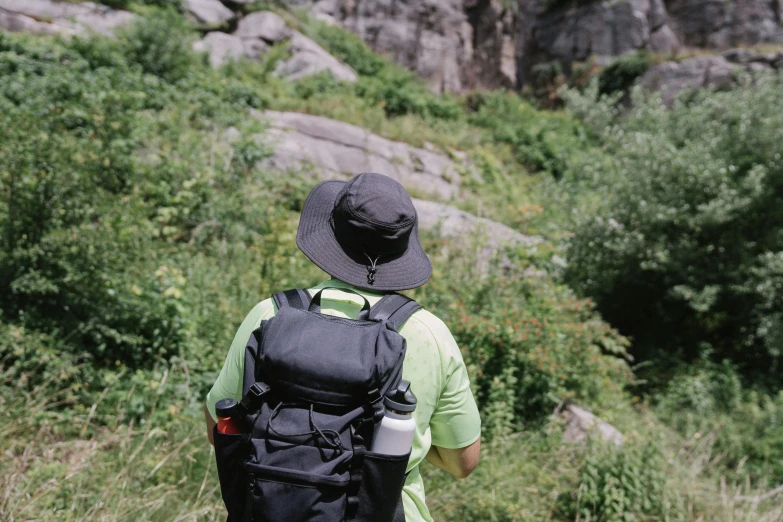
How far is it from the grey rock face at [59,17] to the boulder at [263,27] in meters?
3.42

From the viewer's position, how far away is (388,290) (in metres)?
1.56

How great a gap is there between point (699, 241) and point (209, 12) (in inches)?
557

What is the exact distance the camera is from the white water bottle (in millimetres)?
1345

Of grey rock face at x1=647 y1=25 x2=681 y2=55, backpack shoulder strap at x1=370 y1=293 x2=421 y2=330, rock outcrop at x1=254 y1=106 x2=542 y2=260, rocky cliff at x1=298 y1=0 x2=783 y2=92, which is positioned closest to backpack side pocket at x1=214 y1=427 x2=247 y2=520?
backpack shoulder strap at x1=370 y1=293 x2=421 y2=330

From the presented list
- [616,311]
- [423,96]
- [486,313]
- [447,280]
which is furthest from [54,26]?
[616,311]

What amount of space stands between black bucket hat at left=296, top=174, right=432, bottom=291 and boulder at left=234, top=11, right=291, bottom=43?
1581 centimetres

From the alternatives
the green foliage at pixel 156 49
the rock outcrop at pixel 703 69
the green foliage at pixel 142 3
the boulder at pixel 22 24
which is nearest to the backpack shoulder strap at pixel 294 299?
the green foliage at pixel 156 49

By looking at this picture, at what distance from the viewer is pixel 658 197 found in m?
8.10

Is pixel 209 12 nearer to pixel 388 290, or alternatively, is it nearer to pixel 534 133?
pixel 534 133

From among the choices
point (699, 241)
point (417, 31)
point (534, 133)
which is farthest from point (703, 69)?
point (699, 241)

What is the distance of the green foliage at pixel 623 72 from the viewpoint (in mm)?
21312

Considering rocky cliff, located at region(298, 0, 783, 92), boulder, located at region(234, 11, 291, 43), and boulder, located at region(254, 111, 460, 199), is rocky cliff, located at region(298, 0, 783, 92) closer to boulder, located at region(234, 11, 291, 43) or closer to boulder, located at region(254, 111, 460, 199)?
boulder, located at region(234, 11, 291, 43)

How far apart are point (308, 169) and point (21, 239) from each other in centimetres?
521

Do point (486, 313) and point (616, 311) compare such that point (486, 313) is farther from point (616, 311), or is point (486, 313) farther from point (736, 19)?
point (736, 19)
